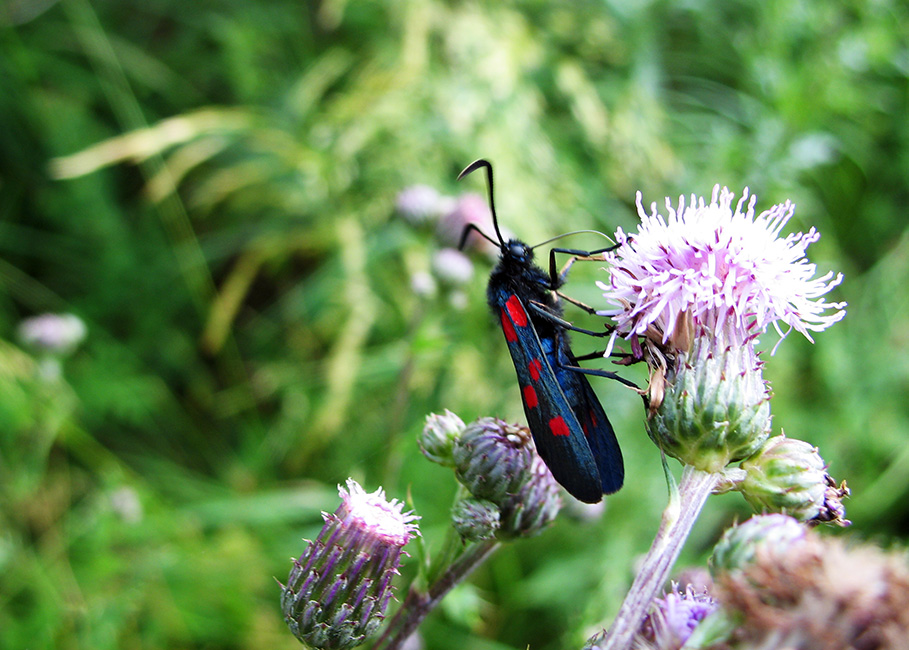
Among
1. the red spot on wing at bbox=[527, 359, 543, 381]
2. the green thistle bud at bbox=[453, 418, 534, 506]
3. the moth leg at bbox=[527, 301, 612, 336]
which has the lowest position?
the green thistle bud at bbox=[453, 418, 534, 506]

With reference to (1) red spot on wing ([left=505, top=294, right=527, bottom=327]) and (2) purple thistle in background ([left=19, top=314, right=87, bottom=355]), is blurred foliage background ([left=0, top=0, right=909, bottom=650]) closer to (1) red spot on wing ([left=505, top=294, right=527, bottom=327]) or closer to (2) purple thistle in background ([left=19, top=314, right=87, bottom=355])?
(2) purple thistle in background ([left=19, top=314, right=87, bottom=355])

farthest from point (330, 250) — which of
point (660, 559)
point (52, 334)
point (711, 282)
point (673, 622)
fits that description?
point (673, 622)

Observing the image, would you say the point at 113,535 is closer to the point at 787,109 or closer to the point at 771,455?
the point at 771,455

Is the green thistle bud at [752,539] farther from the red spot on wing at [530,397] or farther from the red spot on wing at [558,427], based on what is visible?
the red spot on wing at [530,397]

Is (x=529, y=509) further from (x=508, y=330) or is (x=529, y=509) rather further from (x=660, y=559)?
(x=508, y=330)

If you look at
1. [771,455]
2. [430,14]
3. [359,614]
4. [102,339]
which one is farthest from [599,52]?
[359,614]

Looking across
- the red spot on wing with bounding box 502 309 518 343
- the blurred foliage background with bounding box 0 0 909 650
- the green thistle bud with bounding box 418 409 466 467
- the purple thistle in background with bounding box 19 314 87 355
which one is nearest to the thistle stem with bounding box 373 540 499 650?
the green thistle bud with bounding box 418 409 466 467

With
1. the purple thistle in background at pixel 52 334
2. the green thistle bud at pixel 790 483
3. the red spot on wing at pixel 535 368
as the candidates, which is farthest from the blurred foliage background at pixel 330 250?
the green thistle bud at pixel 790 483
